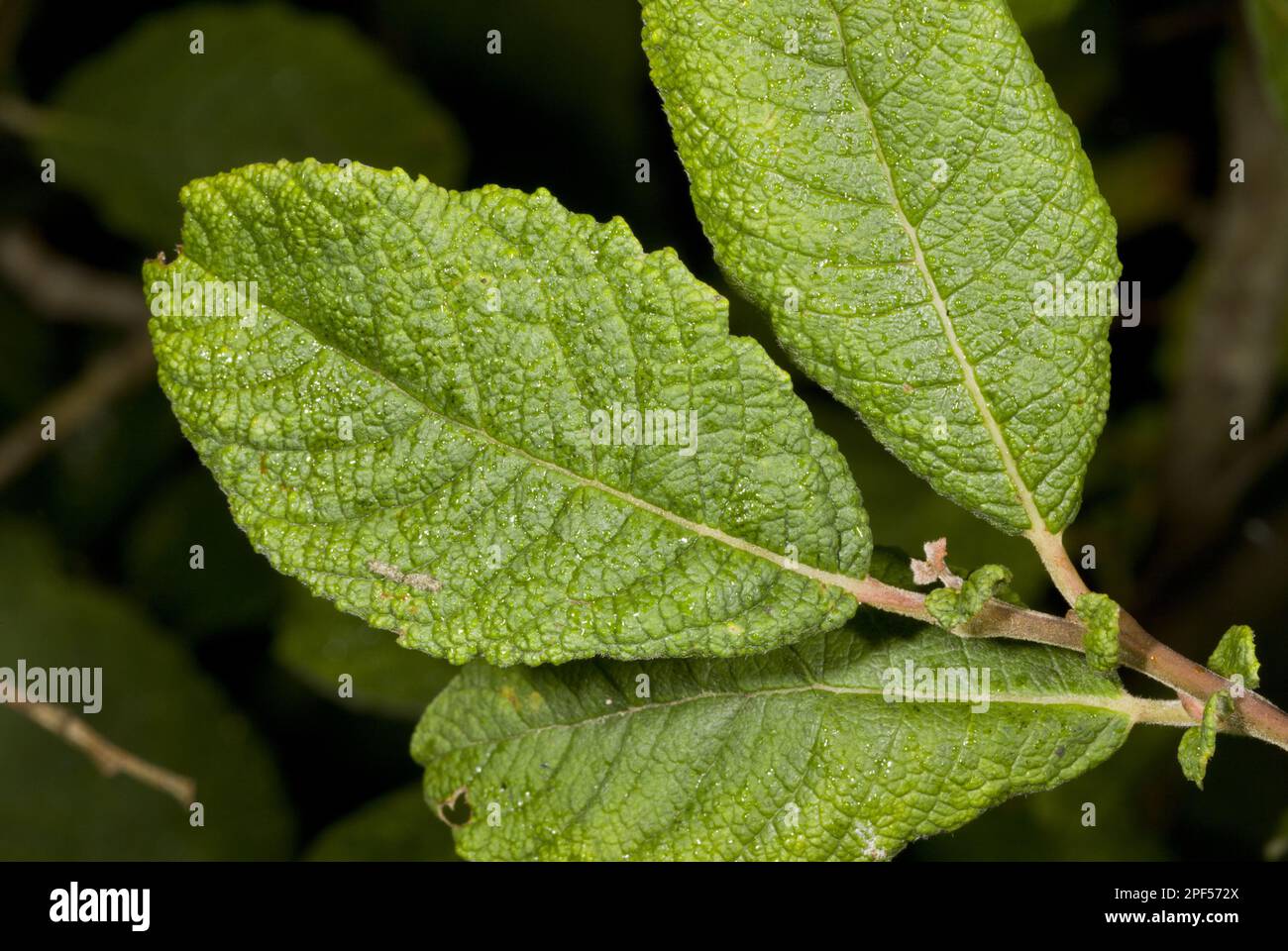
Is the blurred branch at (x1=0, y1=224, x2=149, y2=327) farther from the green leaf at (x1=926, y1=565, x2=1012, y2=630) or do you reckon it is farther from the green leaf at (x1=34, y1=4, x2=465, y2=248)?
the green leaf at (x1=926, y1=565, x2=1012, y2=630)

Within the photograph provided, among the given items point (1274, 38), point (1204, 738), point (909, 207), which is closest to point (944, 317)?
point (909, 207)

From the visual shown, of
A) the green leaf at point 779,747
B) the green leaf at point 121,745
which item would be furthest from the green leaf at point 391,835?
the green leaf at point 779,747

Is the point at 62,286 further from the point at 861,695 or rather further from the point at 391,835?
the point at 861,695

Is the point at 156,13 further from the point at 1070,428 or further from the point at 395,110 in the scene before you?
the point at 1070,428

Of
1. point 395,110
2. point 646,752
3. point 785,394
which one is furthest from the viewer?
point 395,110

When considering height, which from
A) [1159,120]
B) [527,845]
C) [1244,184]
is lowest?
[527,845]

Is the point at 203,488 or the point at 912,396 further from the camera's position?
the point at 203,488

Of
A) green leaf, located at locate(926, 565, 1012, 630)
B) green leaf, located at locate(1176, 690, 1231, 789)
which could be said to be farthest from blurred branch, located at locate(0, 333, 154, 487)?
green leaf, located at locate(1176, 690, 1231, 789)

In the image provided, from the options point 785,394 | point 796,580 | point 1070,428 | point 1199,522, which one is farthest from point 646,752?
point 1199,522
